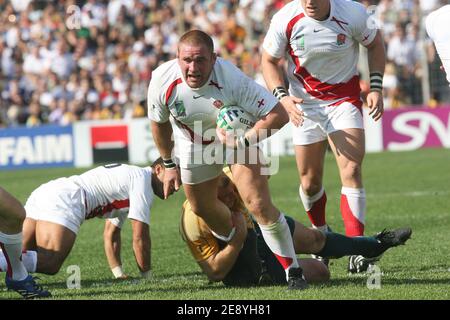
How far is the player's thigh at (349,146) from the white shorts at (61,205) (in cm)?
228

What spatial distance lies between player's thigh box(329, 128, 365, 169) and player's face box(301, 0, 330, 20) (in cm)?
101

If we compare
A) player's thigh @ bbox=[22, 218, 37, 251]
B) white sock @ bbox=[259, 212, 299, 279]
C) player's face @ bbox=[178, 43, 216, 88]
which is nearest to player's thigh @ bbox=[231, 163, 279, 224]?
white sock @ bbox=[259, 212, 299, 279]

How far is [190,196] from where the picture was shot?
7203mm

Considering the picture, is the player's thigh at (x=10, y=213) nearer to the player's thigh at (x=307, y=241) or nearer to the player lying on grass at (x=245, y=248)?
the player lying on grass at (x=245, y=248)

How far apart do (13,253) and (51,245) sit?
4.10ft

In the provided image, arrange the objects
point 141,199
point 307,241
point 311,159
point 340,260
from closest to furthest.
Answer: point 307,241, point 141,199, point 311,159, point 340,260

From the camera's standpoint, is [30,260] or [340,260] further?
[340,260]

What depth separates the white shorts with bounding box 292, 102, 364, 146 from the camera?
8523mm

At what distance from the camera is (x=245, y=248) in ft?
24.5

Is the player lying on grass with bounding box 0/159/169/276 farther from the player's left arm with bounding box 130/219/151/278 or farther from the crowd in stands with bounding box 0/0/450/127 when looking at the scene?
the crowd in stands with bounding box 0/0/450/127

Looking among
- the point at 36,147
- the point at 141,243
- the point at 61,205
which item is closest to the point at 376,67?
the point at 141,243

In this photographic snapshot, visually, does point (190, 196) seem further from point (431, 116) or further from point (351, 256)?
point (431, 116)

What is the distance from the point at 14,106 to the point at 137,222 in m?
18.2

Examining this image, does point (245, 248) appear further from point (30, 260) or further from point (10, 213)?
point (30, 260)
